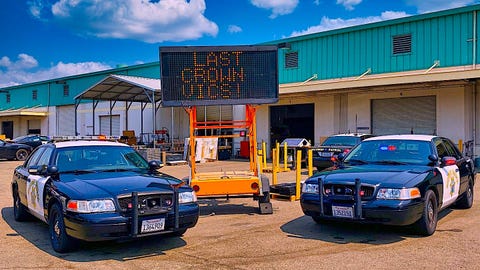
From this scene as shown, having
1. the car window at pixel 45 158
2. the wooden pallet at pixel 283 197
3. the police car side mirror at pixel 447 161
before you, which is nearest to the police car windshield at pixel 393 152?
the police car side mirror at pixel 447 161

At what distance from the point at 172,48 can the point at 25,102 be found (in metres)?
42.9

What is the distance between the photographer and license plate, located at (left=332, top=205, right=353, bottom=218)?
6.66 meters

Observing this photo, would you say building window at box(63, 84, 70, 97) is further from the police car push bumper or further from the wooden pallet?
the police car push bumper

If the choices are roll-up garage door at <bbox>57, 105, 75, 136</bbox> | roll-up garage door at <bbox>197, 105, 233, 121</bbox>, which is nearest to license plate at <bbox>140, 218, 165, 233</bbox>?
roll-up garage door at <bbox>197, 105, 233, 121</bbox>

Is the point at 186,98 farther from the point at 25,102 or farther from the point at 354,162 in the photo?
the point at 25,102

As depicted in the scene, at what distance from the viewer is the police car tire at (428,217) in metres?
6.81

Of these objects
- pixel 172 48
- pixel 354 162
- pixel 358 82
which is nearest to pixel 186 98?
pixel 172 48

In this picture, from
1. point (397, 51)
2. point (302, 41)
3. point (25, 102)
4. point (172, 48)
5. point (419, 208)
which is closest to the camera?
point (419, 208)

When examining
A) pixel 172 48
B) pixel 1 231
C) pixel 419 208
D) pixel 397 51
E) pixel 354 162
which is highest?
pixel 397 51

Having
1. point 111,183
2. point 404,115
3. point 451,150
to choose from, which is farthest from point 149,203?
point 404,115

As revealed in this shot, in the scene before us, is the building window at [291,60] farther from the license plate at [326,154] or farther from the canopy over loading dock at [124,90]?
the license plate at [326,154]

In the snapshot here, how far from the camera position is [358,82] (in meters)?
20.0

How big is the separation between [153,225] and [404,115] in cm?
1746

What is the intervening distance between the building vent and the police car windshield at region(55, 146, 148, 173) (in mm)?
17412
